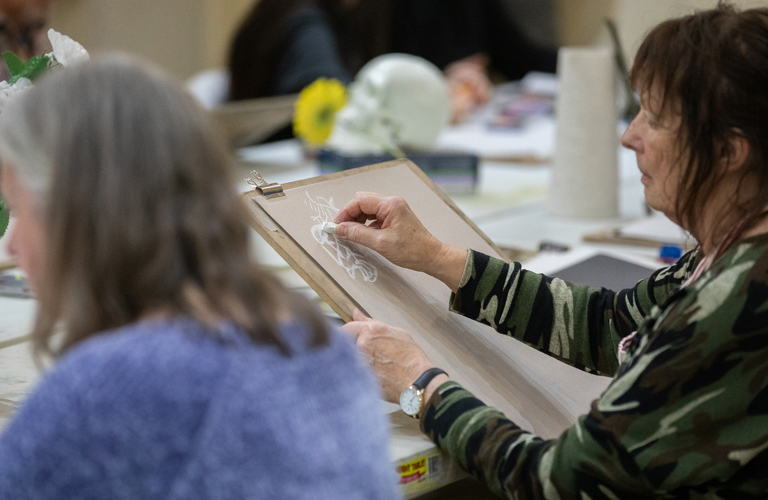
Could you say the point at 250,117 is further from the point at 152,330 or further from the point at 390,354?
the point at 152,330

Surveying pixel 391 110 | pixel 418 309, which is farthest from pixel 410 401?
pixel 391 110

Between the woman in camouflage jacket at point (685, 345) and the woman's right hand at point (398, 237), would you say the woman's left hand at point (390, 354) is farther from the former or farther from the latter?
the woman's right hand at point (398, 237)

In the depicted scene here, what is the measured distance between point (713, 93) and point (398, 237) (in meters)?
0.42

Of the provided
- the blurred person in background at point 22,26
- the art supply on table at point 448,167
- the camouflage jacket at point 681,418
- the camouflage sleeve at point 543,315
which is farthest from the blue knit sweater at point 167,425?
the art supply on table at point 448,167

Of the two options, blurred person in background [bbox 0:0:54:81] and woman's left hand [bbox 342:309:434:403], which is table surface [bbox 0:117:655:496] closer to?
woman's left hand [bbox 342:309:434:403]

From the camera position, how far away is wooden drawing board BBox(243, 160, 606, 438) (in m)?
1.01

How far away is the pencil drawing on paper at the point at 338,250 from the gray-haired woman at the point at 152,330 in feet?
1.46

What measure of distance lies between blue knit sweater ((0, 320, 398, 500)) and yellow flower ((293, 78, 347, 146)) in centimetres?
191

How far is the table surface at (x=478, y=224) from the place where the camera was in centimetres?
98

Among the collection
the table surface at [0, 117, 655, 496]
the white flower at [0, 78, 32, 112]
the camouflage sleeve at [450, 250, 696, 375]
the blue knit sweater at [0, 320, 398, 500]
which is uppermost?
the white flower at [0, 78, 32, 112]

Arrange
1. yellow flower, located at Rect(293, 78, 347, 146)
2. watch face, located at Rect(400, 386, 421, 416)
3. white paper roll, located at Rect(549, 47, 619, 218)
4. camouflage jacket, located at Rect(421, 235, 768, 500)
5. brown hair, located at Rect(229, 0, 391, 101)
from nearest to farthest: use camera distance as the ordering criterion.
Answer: camouflage jacket, located at Rect(421, 235, 768, 500) < watch face, located at Rect(400, 386, 421, 416) < white paper roll, located at Rect(549, 47, 619, 218) < yellow flower, located at Rect(293, 78, 347, 146) < brown hair, located at Rect(229, 0, 391, 101)

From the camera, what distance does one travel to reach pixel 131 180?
1.82ft

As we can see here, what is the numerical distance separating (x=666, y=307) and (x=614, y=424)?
126mm

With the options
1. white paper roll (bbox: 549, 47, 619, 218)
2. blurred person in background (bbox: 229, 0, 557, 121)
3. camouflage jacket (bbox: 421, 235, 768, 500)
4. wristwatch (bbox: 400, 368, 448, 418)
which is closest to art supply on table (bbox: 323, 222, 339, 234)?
wristwatch (bbox: 400, 368, 448, 418)
